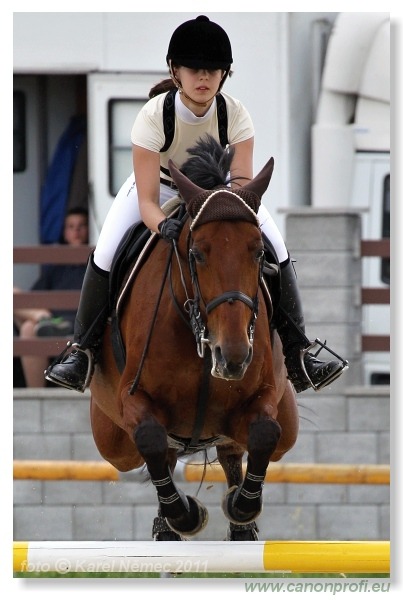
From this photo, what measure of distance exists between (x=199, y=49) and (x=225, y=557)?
1739 mm

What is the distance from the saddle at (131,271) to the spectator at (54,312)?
3.21 metres

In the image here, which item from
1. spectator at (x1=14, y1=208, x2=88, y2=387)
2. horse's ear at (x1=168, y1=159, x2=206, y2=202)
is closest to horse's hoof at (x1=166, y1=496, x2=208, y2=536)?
horse's ear at (x1=168, y1=159, x2=206, y2=202)

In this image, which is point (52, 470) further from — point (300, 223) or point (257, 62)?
point (257, 62)

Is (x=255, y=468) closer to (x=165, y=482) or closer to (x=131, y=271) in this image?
(x=165, y=482)

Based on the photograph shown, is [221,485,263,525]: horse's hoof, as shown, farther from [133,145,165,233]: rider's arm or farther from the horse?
[133,145,165,233]: rider's arm

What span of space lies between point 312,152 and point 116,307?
3.67 metres

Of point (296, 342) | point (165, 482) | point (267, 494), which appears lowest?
point (267, 494)

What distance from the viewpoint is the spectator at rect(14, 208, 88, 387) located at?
8.12 m

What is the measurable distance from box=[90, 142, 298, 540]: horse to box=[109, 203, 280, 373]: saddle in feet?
0.08

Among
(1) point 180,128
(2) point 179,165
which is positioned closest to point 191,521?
(2) point 179,165

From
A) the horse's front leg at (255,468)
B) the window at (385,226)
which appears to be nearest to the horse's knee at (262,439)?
the horse's front leg at (255,468)

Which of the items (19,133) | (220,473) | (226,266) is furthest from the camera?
→ (19,133)

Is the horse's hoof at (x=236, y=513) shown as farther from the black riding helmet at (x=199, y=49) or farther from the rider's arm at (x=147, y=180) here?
the black riding helmet at (x=199, y=49)

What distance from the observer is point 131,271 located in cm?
472
